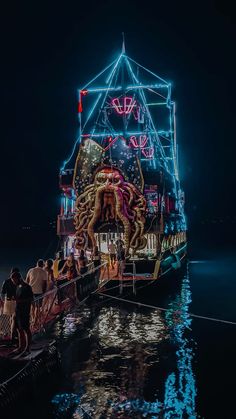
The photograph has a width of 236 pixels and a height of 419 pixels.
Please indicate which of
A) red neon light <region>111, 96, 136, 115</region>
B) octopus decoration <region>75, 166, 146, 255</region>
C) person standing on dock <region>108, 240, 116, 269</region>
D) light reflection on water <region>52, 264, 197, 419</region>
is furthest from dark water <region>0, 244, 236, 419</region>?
red neon light <region>111, 96, 136, 115</region>

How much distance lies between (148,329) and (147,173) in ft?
35.9

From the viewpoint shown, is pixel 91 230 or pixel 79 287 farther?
pixel 91 230

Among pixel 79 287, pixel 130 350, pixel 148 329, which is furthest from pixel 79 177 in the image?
pixel 130 350

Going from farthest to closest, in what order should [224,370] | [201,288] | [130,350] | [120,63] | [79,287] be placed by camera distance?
1. [120,63]
2. [201,288]
3. [79,287]
4. [130,350]
5. [224,370]

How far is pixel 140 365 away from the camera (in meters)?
11.7

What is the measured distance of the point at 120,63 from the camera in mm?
31203

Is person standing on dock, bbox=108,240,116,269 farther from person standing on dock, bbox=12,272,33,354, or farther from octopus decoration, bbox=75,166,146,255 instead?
person standing on dock, bbox=12,272,33,354

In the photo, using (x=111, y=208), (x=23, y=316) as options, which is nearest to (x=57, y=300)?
(x=23, y=316)

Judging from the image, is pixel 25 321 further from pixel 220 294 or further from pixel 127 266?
pixel 220 294

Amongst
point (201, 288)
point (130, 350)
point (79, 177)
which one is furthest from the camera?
point (201, 288)

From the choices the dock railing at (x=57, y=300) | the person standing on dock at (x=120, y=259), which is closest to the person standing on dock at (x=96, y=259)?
the dock railing at (x=57, y=300)

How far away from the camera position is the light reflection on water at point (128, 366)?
898 centimetres

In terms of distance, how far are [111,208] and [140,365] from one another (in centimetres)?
1215

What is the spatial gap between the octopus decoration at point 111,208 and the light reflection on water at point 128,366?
500 cm
